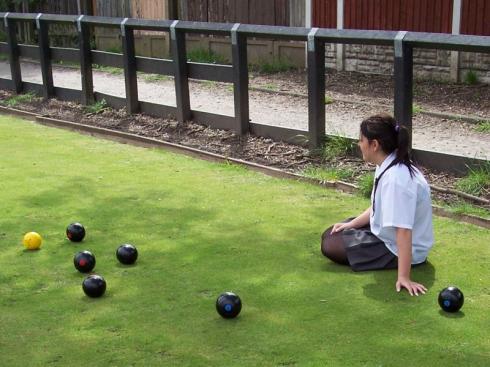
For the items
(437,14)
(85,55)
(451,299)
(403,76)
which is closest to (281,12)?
(437,14)

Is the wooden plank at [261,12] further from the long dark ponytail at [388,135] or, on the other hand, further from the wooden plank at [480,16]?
the long dark ponytail at [388,135]

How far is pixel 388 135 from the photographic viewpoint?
18.2ft

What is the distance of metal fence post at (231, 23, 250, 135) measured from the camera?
32.0ft

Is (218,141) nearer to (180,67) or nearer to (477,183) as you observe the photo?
(180,67)

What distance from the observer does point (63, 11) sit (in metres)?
23.0

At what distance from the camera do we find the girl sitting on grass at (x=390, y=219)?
5359 millimetres

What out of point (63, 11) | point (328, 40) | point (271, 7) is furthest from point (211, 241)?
point (63, 11)

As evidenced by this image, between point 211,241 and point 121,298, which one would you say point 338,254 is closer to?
point 211,241

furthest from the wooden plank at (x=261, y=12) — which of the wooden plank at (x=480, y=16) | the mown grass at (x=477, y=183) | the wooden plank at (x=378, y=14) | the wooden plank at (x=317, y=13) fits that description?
the mown grass at (x=477, y=183)

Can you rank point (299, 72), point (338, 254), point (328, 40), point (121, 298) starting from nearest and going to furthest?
point (121, 298), point (338, 254), point (328, 40), point (299, 72)

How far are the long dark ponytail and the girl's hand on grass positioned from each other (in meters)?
0.68

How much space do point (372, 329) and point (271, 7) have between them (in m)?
13.5

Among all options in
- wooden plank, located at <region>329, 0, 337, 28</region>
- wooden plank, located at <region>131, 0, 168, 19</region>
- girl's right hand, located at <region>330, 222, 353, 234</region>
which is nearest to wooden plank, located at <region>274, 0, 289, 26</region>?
wooden plank, located at <region>329, 0, 337, 28</region>

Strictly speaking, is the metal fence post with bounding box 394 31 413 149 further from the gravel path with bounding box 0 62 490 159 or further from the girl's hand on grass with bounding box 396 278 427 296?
the girl's hand on grass with bounding box 396 278 427 296
